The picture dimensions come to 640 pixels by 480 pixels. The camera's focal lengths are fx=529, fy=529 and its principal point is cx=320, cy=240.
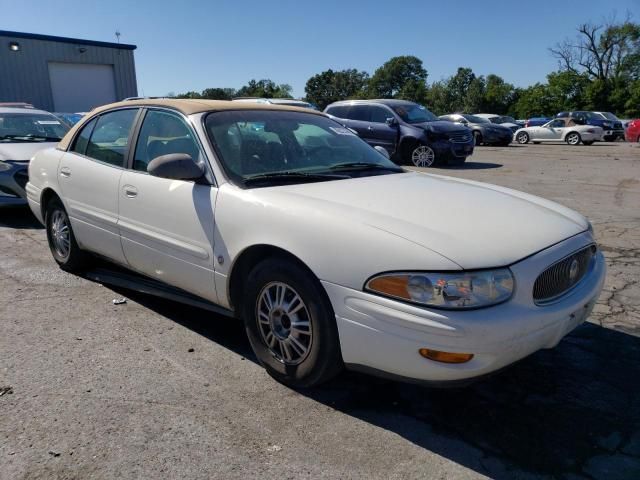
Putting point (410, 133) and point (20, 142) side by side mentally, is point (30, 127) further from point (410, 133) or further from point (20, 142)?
point (410, 133)

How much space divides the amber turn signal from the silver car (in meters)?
6.29

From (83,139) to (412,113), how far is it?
36.1 feet

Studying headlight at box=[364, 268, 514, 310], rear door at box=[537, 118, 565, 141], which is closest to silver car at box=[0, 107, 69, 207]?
headlight at box=[364, 268, 514, 310]

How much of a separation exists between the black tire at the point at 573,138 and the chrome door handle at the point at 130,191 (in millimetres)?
24652

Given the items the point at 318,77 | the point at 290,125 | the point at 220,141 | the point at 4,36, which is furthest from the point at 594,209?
the point at 318,77

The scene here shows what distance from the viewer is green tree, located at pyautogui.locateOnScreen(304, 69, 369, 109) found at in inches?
4382

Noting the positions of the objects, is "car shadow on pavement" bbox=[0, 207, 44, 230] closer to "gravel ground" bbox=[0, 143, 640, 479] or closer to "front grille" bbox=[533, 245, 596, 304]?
"gravel ground" bbox=[0, 143, 640, 479]

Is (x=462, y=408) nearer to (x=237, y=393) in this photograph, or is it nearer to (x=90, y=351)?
(x=237, y=393)

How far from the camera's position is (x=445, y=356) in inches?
90.5

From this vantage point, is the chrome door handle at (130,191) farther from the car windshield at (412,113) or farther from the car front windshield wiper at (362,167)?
the car windshield at (412,113)

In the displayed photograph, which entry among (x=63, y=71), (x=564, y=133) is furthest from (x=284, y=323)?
(x=63, y=71)

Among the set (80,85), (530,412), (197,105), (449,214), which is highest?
(80,85)

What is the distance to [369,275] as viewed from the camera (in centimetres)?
242

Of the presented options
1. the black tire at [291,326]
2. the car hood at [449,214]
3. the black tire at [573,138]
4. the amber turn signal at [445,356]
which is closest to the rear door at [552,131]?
the black tire at [573,138]
